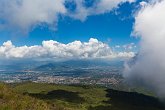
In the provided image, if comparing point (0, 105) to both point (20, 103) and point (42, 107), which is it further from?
point (42, 107)

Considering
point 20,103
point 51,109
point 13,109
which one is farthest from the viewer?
point 51,109

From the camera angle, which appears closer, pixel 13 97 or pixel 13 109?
pixel 13 109

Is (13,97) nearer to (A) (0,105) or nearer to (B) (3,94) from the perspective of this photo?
(B) (3,94)

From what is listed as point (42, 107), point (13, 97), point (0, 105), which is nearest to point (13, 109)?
point (0, 105)

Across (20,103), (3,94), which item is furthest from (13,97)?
(20,103)

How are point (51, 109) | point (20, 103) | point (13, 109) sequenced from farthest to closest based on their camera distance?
1. point (51, 109)
2. point (20, 103)
3. point (13, 109)

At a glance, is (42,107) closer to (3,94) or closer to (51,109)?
(51,109)

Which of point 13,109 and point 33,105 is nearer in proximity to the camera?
point 13,109

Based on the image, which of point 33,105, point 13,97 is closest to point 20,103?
point 33,105
